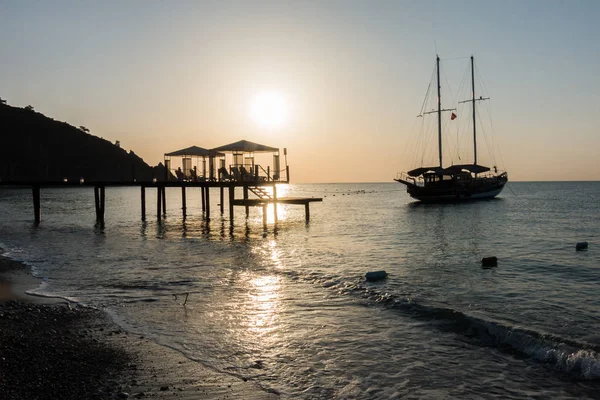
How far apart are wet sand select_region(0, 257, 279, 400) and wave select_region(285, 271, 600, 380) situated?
477 centimetres

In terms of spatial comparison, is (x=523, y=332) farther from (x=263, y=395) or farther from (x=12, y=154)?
(x=12, y=154)

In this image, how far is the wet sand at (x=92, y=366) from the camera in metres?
6.21

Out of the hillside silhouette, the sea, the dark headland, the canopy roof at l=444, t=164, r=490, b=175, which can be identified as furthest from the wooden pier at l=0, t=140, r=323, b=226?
the hillside silhouette

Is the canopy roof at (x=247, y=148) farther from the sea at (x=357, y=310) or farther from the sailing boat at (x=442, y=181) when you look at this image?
the sailing boat at (x=442, y=181)

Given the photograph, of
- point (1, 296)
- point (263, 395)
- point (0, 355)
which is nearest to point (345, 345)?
point (263, 395)

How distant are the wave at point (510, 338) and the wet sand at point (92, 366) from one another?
15.6 feet

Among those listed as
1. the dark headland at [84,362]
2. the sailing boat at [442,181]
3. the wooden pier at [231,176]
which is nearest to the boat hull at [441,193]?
the sailing boat at [442,181]

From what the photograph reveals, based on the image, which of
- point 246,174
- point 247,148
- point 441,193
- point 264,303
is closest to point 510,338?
point 264,303

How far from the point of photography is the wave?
7.77m

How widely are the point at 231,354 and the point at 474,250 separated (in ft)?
64.6

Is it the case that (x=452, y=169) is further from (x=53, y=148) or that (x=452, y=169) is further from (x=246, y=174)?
(x=53, y=148)

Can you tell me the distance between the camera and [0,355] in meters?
7.37

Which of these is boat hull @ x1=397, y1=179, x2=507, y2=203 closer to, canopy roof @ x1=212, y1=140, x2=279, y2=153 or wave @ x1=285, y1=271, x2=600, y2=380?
canopy roof @ x1=212, y1=140, x2=279, y2=153

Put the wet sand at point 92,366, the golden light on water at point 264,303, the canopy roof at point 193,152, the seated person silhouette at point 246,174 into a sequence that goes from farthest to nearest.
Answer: the canopy roof at point 193,152
the seated person silhouette at point 246,174
the golden light on water at point 264,303
the wet sand at point 92,366
